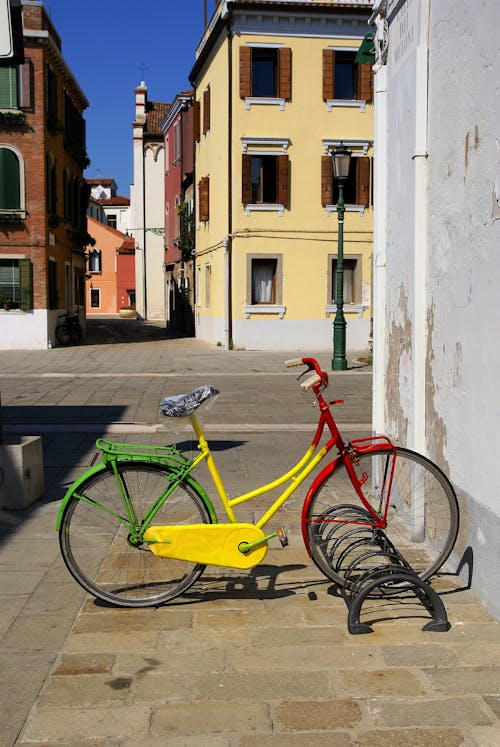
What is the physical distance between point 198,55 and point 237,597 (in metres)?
31.5

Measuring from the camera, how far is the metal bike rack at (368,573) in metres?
4.27

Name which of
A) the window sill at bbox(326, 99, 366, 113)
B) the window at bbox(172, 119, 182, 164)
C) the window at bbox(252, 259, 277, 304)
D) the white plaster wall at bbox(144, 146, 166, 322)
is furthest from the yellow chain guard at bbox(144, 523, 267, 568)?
the white plaster wall at bbox(144, 146, 166, 322)

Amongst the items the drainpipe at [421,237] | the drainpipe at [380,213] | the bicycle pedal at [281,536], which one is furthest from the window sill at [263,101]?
the bicycle pedal at [281,536]

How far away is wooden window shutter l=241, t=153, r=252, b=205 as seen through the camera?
2788 cm

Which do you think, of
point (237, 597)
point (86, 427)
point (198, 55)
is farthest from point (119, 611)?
point (198, 55)

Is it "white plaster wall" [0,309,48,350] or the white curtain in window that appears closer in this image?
"white plaster wall" [0,309,48,350]

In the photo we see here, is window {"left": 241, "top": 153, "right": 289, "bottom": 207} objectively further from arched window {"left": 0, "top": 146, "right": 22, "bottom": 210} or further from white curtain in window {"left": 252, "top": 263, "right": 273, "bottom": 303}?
arched window {"left": 0, "top": 146, "right": 22, "bottom": 210}

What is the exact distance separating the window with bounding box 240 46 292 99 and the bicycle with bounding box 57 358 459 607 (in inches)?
967

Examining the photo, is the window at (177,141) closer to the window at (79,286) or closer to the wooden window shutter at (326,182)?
the window at (79,286)

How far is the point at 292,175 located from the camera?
28078 millimetres

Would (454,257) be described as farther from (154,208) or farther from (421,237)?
(154,208)

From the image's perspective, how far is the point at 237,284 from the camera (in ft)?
92.7

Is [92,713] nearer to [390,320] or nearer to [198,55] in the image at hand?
[390,320]

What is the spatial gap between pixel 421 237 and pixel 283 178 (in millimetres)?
22832
